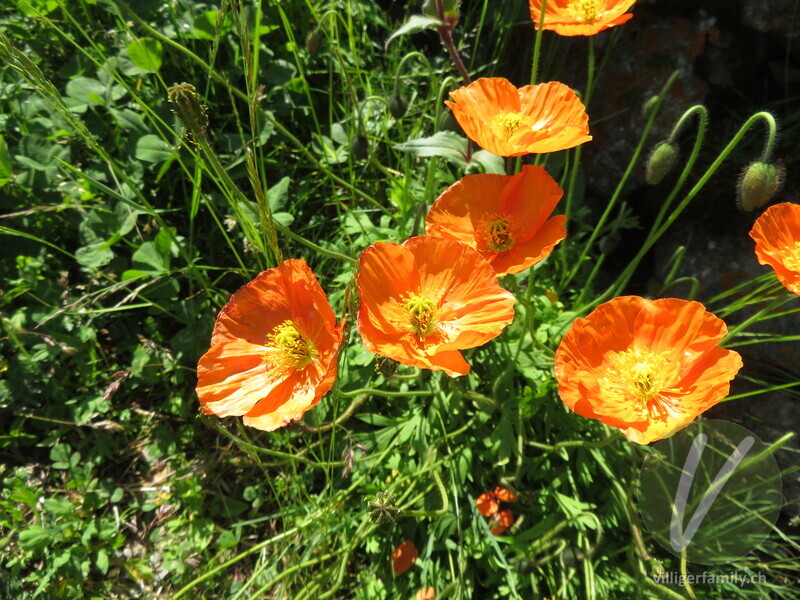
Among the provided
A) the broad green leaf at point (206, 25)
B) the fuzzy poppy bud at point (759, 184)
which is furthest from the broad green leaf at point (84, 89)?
the fuzzy poppy bud at point (759, 184)

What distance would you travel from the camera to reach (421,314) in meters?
1.54

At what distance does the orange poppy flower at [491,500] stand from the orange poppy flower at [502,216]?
83cm

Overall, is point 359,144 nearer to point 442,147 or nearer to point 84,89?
point 442,147

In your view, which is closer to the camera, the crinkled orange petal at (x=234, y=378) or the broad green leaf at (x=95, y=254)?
the crinkled orange petal at (x=234, y=378)

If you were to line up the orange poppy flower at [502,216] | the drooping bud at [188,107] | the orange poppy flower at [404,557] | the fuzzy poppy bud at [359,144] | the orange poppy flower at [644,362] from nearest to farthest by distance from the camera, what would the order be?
the drooping bud at [188,107]
the orange poppy flower at [644,362]
the orange poppy flower at [502,216]
the orange poppy flower at [404,557]
the fuzzy poppy bud at [359,144]

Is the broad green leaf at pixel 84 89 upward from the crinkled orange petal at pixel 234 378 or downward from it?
upward

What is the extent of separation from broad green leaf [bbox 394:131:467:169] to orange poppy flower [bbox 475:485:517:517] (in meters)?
1.15

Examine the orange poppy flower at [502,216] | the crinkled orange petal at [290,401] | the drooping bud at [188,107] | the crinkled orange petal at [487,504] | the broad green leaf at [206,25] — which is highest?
the broad green leaf at [206,25]

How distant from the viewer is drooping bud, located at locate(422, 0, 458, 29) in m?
1.60

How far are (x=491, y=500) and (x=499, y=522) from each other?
79mm

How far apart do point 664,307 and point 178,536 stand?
197 cm

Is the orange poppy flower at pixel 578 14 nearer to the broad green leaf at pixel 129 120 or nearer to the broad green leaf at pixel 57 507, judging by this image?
the broad green leaf at pixel 129 120

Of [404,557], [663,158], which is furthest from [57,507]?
[663,158]

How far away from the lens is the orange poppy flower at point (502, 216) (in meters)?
1.57
